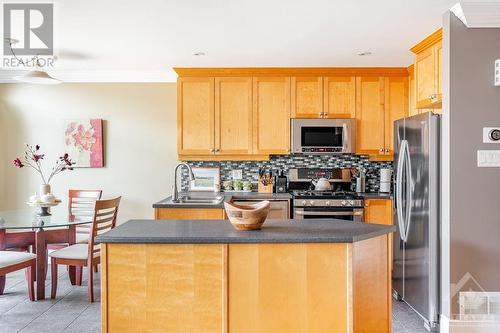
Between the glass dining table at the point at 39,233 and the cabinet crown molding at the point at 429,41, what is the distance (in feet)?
11.3

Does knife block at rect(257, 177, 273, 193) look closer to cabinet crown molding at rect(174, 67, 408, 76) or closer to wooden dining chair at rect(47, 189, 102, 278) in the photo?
cabinet crown molding at rect(174, 67, 408, 76)

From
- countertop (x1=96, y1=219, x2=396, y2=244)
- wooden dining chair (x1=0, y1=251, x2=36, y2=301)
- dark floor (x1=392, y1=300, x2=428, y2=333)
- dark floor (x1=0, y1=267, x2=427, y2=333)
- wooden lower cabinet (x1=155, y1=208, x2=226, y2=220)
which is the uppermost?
countertop (x1=96, y1=219, x2=396, y2=244)

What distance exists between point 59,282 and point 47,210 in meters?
0.88

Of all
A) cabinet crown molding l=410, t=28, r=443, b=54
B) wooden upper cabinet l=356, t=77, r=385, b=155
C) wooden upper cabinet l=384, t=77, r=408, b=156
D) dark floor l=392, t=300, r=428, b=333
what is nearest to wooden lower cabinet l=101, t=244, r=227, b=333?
dark floor l=392, t=300, r=428, b=333

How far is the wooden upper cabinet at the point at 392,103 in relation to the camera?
4.69 m

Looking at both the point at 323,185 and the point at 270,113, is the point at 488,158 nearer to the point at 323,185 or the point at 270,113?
the point at 323,185

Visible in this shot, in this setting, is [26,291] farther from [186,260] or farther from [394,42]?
[394,42]

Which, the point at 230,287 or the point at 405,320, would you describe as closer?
the point at 230,287

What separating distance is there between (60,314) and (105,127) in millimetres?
2445

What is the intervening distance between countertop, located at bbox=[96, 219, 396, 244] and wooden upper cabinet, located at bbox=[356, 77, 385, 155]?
96.7 inches

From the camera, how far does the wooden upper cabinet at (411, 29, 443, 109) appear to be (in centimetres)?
336

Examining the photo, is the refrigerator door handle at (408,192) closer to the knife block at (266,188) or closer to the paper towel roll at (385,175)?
the paper towel roll at (385,175)

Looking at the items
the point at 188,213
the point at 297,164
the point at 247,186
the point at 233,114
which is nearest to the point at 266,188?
the point at 247,186

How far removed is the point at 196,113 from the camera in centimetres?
468
